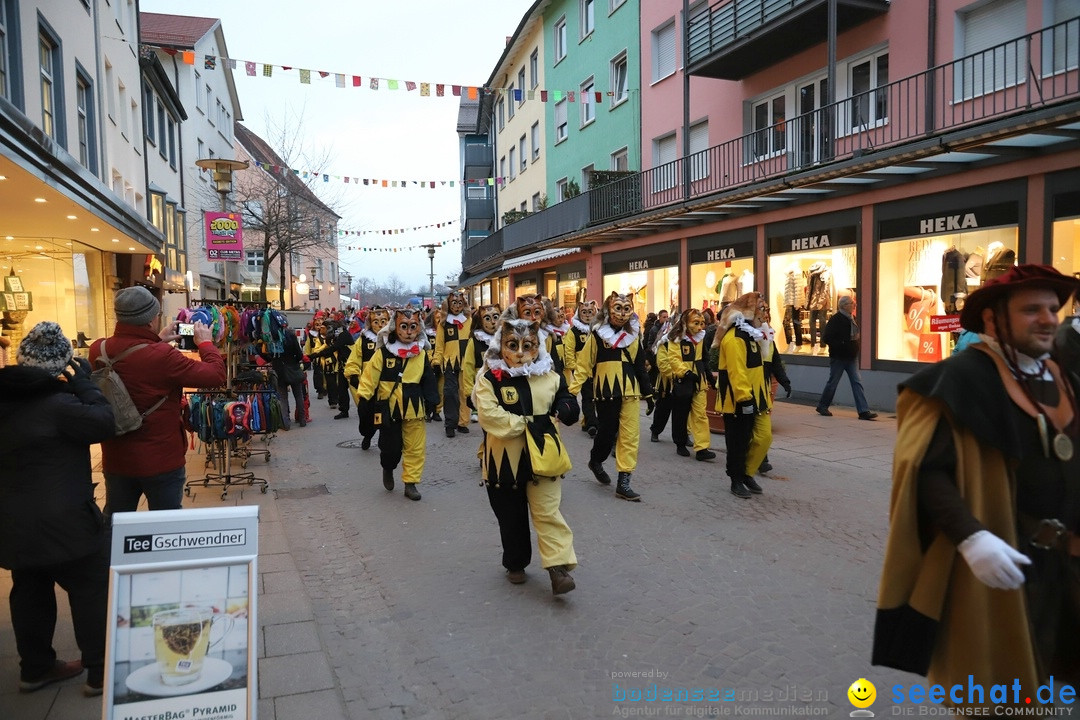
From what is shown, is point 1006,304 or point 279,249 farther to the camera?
point 279,249

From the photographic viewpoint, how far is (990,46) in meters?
11.2

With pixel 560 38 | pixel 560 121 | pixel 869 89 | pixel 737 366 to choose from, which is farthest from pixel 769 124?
pixel 560 38

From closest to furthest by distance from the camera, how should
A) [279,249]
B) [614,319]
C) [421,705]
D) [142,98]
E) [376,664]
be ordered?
[421,705], [376,664], [614,319], [142,98], [279,249]

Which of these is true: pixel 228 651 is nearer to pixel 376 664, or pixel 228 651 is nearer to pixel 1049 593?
pixel 376 664

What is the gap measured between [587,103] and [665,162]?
6158 millimetres

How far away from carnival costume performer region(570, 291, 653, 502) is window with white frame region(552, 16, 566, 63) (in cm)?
2191

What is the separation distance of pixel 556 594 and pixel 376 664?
1.24 m

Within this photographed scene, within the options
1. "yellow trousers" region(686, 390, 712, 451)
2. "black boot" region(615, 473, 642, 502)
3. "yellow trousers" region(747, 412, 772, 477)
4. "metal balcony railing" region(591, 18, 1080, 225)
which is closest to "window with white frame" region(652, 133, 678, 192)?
"metal balcony railing" region(591, 18, 1080, 225)

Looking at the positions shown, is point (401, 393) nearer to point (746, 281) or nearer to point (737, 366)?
point (737, 366)

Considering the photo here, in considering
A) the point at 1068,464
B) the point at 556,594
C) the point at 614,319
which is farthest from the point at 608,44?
the point at 1068,464

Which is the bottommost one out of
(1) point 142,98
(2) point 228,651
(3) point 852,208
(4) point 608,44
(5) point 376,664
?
(5) point 376,664

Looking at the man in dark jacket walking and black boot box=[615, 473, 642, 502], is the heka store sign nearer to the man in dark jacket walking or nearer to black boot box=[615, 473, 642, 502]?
black boot box=[615, 473, 642, 502]

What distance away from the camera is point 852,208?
13281 millimetres

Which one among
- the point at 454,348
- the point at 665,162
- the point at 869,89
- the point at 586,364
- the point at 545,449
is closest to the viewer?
the point at 545,449
